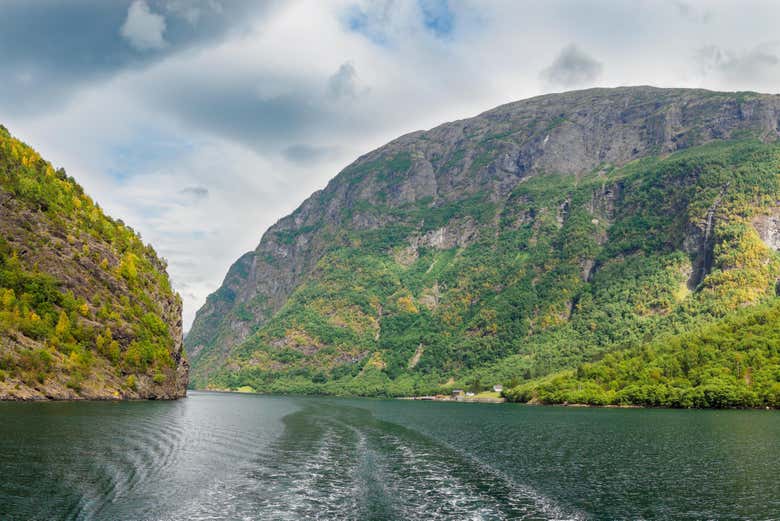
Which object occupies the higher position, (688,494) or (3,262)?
(3,262)

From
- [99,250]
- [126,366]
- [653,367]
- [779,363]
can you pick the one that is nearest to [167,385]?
[126,366]

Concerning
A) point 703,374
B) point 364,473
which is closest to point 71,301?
point 364,473

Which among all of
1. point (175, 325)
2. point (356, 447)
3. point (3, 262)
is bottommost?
point (356, 447)

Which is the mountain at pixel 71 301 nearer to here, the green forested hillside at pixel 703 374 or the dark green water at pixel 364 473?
the dark green water at pixel 364 473

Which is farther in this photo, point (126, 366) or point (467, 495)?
point (126, 366)

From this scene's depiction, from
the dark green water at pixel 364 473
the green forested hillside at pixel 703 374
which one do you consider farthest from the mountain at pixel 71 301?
the green forested hillside at pixel 703 374

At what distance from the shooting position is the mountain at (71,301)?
11244 centimetres

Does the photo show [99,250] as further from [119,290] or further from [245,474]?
[245,474]

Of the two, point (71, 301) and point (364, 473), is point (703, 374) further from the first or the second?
point (71, 301)

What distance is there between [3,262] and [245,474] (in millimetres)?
107741

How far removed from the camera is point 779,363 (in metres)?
156

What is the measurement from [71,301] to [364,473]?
4313 inches

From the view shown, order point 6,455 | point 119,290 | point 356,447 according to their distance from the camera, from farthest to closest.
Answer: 1. point 119,290
2. point 356,447
3. point 6,455

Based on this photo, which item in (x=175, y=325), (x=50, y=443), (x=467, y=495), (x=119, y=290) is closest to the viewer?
(x=467, y=495)
